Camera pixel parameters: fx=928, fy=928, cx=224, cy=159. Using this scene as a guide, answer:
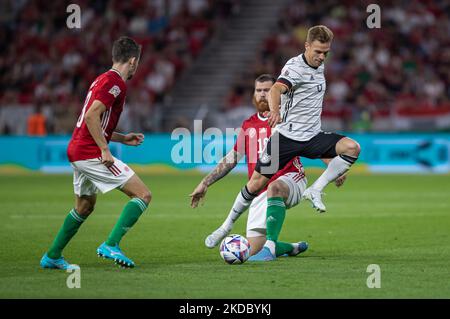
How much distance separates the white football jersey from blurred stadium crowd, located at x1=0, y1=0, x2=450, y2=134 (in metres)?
15.8

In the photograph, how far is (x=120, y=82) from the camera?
885 centimetres

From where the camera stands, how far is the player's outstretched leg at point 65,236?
29.7 ft

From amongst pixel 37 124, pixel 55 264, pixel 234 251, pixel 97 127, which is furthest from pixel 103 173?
pixel 37 124

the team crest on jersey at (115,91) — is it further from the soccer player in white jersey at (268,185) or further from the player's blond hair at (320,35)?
the player's blond hair at (320,35)

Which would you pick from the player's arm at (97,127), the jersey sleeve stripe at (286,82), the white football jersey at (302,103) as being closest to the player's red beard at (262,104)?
the white football jersey at (302,103)

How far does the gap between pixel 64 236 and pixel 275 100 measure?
2476 mm

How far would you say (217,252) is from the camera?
34.7ft

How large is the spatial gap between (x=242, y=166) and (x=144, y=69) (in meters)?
7.10

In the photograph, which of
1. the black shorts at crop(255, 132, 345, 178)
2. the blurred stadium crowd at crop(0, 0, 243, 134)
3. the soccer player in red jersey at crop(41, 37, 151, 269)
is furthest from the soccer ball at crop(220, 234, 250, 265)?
the blurred stadium crowd at crop(0, 0, 243, 134)

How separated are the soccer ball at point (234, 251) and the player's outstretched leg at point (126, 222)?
3.17ft

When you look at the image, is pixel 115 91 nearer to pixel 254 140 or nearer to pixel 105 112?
pixel 105 112

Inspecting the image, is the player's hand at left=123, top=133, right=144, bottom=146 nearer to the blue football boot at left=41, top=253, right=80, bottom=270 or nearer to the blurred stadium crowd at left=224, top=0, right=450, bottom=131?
the blue football boot at left=41, top=253, right=80, bottom=270
